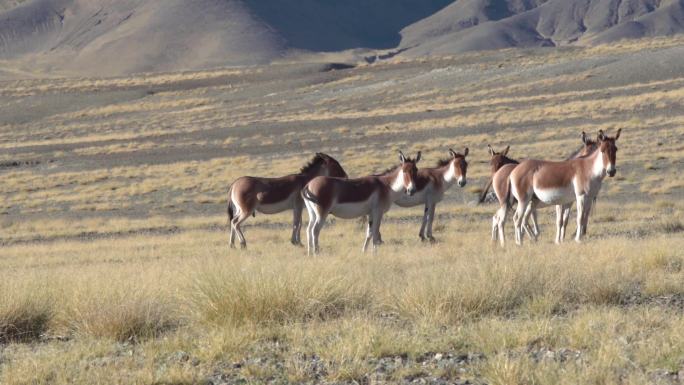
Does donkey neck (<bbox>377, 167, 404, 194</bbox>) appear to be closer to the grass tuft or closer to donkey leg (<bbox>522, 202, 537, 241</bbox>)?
donkey leg (<bbox>522, 202, 537, 241</bbox>)

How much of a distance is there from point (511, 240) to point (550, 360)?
10717mm

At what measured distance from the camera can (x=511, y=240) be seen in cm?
1747

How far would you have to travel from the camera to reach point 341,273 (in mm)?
10750

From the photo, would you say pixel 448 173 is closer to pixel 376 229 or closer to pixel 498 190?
pixel 498 190

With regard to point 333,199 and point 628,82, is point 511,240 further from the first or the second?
point 628,82

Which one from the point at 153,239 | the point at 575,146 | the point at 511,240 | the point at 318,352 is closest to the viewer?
the point at 318,352

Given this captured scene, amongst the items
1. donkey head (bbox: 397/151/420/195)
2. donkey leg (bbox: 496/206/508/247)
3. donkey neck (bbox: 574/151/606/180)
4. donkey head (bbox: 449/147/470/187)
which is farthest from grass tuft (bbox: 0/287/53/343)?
donkey head (bbox: 449/147/470/187)

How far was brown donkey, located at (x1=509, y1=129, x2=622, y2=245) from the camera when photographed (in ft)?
50.3

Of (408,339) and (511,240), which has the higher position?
(408,339)

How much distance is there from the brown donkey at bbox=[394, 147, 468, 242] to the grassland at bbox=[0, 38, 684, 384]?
0.64 meters

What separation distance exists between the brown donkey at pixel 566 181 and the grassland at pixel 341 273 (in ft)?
3.12

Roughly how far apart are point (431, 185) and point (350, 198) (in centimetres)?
240

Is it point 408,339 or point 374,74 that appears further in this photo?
point 374,74

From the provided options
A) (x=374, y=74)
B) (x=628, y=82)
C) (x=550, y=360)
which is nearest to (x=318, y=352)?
(x=550, y=360)
